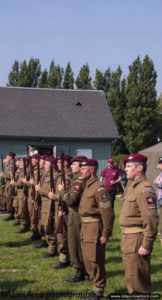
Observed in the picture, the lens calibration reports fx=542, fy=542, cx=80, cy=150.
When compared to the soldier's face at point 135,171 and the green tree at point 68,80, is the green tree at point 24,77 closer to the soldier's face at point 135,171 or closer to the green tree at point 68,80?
the green tree at point 68,80

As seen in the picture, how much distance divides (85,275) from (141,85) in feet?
99.7

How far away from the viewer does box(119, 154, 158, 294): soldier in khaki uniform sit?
582 centimetres

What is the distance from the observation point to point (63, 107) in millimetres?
31547

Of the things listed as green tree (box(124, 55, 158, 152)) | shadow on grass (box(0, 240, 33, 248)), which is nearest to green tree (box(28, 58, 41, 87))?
green tree (box(124, 55, 158, 152))

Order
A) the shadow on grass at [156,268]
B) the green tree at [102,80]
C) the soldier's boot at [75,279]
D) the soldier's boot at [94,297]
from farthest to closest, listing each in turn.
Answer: the green tree at [102,80], the shadow on grass at [156,268], the soldier's boot at [75,279], the soldier's boot at [94,297]

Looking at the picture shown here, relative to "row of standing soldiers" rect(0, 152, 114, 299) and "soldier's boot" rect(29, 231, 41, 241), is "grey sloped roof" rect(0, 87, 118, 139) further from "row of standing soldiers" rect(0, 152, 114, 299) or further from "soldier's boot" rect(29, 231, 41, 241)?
"row of standing soldiers" rect(0, 152, 114, 299)

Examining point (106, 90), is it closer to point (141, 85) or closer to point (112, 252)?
point (141, 85)

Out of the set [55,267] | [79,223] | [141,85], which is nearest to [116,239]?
[55,267]

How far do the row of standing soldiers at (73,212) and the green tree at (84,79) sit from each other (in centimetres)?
2911

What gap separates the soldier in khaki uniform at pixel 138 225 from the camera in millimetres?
5824

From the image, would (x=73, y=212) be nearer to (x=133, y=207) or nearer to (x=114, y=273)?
(x=114, y=273)

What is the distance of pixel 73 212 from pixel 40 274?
1.27 m

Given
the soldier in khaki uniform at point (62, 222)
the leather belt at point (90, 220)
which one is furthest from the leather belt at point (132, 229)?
the soldier in khaki uniform at point (62, 222)

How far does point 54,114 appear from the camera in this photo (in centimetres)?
3091
